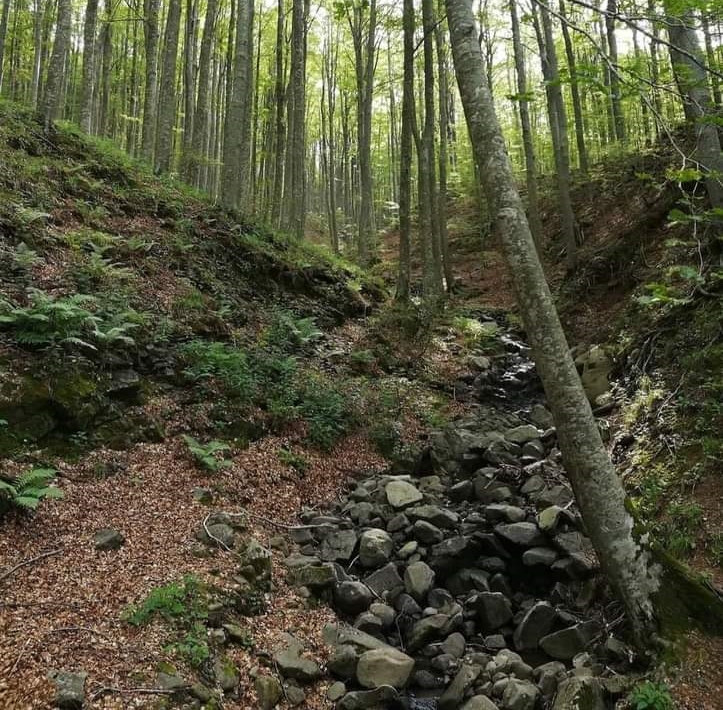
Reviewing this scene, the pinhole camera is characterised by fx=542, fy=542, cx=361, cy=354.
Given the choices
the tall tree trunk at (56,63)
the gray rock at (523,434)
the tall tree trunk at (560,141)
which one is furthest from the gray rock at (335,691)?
the tall tree trunk at (560,141)

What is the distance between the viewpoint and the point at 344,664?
4.61 m

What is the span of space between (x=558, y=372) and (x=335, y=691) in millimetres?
3236

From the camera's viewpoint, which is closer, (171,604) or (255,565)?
(171,604)

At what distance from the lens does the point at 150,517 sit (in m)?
5.61

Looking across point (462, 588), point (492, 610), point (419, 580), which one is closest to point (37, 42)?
point (419, 580)

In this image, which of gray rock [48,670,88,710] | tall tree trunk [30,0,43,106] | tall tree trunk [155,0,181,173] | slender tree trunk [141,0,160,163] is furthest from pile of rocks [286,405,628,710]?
tall tree trunk [30,0,43,106]

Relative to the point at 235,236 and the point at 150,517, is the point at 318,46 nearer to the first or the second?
the point at 235,236

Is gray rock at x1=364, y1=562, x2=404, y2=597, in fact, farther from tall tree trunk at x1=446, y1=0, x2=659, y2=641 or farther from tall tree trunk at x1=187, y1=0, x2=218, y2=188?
tall tree trunk at x1=187, y1=0, x2=218, y2=188

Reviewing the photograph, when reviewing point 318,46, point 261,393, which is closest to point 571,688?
point 261,393

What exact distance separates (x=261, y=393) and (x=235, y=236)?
5758mm

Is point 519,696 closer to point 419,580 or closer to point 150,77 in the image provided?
point 419,580

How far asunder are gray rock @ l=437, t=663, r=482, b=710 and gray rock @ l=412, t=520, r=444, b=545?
1.93 meters

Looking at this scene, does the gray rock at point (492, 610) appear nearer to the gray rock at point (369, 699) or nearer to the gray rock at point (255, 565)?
the gray rock at point (369, 699)

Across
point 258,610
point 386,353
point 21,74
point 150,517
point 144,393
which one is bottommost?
point 258,610
